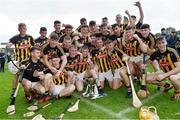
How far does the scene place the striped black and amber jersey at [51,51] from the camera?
1028cm

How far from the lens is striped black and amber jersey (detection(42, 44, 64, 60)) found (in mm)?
10284

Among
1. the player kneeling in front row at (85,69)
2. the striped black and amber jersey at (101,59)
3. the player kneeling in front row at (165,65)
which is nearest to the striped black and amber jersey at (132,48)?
the striped black and amber jersey at (101,59)

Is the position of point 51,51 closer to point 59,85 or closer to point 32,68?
point 32,68

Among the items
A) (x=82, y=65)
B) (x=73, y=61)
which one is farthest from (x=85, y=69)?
(x=73, y=61)

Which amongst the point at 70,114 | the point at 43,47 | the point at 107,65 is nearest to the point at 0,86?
the point at 43,47

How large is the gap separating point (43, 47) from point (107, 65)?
2022 mm

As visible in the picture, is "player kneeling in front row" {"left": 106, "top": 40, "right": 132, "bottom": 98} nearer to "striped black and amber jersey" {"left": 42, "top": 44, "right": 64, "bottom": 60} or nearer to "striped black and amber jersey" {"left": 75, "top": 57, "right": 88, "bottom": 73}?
"striped black and amber jersey" {"left": 75, "top": 57, "right": 88, "bottom": 73}

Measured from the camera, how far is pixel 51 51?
34.1 ft

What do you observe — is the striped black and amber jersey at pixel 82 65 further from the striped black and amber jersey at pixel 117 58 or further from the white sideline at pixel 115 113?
the white sideline at pixel 115 113

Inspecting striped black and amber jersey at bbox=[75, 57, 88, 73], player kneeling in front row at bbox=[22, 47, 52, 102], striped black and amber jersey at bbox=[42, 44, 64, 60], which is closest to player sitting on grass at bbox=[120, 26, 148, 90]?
striped black and amber jersey at bbox=[75, 57, 88, 73]

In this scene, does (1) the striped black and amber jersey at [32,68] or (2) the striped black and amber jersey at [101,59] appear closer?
(1) the striped black and amber jersey at [32,68]

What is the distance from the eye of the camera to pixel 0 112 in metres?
9.23

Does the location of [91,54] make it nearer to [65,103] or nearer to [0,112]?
[65,103]

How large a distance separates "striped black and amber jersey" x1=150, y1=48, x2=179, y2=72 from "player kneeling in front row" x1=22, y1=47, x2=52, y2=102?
3.02m
